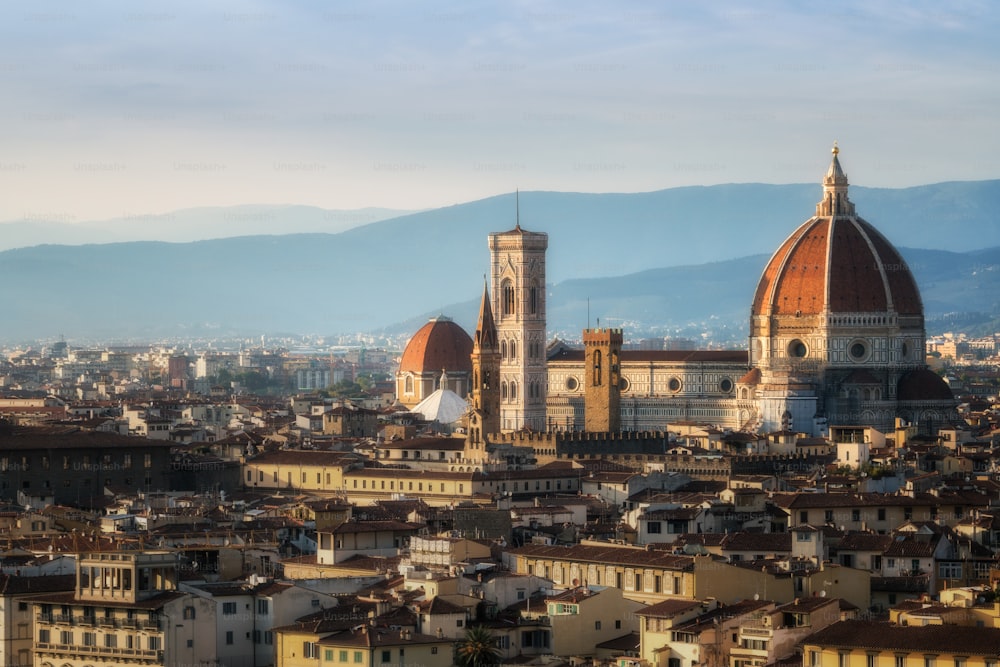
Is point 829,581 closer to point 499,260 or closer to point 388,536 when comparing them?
point 388,536

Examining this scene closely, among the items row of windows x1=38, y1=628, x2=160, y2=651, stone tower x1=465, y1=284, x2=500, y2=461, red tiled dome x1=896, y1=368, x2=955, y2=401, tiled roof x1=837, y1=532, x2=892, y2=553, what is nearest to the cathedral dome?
red tiled dome x1=896, y1=368, x2=955, y2=401

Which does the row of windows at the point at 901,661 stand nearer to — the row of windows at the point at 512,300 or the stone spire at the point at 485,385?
the stone spire at the point at 485,385

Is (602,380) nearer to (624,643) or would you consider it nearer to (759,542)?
(759,542)

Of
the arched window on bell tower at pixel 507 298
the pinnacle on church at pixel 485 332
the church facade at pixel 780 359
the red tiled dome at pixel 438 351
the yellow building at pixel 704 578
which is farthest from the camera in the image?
the red tiled dome at pixel 438 351

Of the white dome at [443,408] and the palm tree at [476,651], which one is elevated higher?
the white dome at [443,408]

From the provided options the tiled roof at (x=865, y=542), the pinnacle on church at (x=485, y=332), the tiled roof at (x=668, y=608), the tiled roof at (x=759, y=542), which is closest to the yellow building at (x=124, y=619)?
the tiled roof at (x=668, y=608)

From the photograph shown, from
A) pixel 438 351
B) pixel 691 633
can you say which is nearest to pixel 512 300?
pixel 438 351

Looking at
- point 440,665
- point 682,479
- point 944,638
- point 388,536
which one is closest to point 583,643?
point 440,665

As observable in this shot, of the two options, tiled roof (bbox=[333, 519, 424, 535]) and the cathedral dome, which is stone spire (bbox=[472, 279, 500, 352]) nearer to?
the cathedral dome
